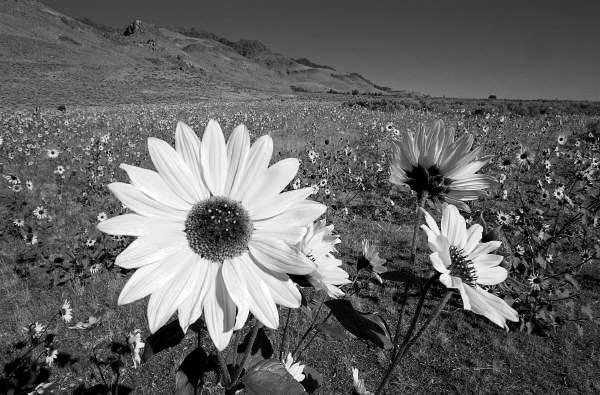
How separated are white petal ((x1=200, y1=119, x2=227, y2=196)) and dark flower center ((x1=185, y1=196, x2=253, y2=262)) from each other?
0.08 meters

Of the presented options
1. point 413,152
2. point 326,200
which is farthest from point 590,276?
point 413,152

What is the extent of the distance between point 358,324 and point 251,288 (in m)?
0.35

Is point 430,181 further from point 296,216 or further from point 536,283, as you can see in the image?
point 536,283

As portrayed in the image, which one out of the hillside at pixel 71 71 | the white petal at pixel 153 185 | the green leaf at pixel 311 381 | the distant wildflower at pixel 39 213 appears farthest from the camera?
the hillside at pixel 71 71

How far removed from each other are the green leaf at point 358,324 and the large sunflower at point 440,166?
587mm

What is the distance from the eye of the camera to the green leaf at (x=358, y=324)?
1.01 metres

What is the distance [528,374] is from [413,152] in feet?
10.9

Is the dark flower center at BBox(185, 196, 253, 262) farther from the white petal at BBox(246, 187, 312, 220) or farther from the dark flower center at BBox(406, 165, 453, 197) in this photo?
the dark flower center at BBox(406, 165, 453, 197)

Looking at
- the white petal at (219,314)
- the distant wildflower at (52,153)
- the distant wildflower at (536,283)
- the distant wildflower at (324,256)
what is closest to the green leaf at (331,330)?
the distant wildflower at (324,256)

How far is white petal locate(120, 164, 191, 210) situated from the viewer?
977 mm

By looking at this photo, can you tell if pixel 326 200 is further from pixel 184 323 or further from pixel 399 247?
pixel 184 323

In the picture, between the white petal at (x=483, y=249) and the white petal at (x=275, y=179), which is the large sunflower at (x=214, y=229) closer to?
the white petal at (x=275, y=179)

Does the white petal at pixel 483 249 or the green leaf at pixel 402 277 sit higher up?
the white petal at pixel 483 249

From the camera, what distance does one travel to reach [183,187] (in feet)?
3.56
